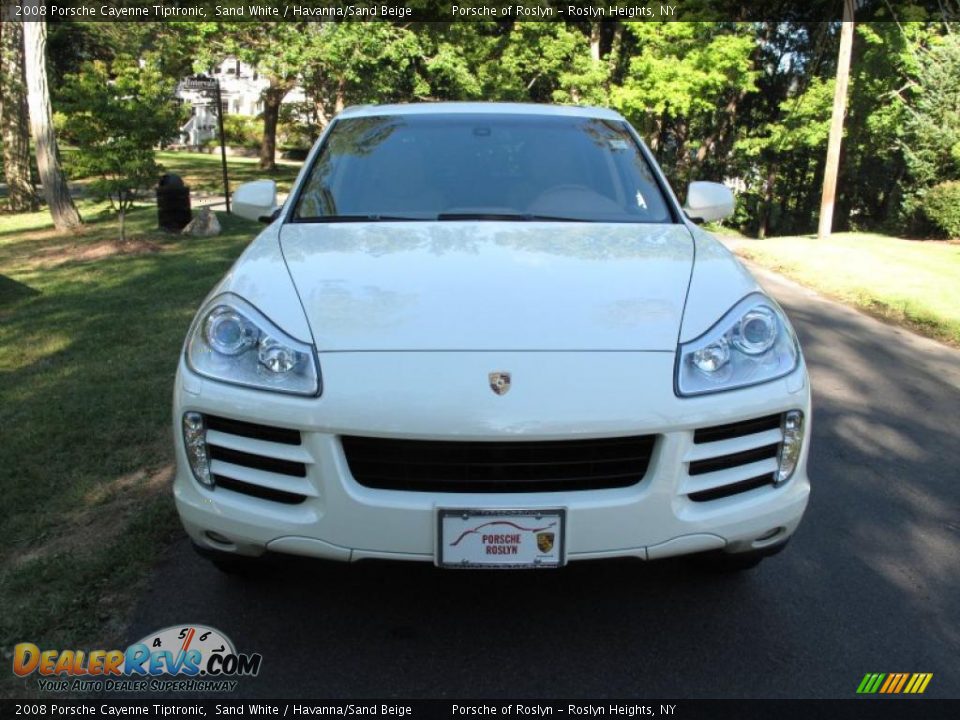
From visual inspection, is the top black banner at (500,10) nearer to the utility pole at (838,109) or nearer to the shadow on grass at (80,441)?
the utility pole at (838,109)

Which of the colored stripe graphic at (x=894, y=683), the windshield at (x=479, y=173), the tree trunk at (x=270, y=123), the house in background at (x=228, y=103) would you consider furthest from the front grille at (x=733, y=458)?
the house in background at (x=228, y=103)

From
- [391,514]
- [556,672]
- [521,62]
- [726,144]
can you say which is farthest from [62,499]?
[726,144]

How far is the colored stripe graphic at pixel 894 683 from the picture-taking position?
2.38m

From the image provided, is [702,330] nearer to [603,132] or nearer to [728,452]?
[728,452]

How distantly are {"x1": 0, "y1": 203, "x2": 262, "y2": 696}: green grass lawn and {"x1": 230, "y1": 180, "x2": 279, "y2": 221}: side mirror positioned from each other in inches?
51.1

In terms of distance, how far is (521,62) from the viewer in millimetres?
25547

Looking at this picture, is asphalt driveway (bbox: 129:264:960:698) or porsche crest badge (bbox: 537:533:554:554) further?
asphalt driveway (bbox: 129:264:960:698)

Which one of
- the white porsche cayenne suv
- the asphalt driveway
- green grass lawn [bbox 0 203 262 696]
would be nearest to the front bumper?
the white porsche cayenne suv

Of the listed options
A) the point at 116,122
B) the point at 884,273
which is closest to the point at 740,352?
the point at 884,273

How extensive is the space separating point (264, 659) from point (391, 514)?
735mm

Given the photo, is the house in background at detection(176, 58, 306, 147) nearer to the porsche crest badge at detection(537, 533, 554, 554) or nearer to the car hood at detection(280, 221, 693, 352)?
the car hood at detection(280, 221, 693, 352)

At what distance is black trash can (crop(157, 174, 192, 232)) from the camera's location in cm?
1306

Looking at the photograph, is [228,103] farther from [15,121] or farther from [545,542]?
[545,542]

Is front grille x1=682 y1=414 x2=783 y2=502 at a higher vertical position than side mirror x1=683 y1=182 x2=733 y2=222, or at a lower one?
lower
